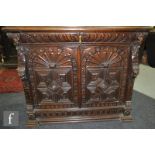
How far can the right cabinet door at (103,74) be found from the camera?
5.82 feet

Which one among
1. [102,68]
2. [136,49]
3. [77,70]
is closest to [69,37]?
[77,70]

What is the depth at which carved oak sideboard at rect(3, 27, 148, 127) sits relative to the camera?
5.41 ft

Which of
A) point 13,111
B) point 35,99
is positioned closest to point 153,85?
point 35,99

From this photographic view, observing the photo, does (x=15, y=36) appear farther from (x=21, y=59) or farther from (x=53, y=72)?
(x=53, y=72)

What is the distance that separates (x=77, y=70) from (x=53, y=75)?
232 millimetres

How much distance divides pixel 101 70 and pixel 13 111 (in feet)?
4.01

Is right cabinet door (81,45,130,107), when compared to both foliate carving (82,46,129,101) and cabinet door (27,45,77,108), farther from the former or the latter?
cabinet door (27,45,77,108)

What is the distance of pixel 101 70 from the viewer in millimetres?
1842

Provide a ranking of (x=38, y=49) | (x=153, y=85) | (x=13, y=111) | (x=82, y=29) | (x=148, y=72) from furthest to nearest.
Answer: (x=148, y=72), (x=153, y=85), (x=13, y=111), (x=38, y=49), (x=82, y=29)

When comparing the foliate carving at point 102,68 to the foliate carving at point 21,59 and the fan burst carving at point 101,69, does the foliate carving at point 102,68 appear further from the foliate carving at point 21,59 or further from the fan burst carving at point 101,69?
the foliate carving at point 21,59

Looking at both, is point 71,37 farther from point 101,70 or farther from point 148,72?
point 148,72

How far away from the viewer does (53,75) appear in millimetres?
1839

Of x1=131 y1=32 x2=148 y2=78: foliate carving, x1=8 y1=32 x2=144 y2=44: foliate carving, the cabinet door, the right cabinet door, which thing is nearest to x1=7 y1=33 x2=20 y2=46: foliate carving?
x1=8 y1=32 x2=144 y2=44: foliate carving

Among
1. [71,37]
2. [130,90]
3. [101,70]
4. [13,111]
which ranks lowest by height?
[13,111]
